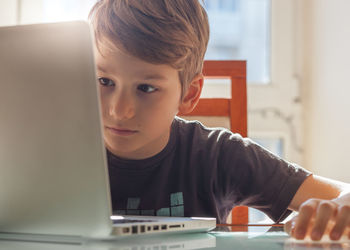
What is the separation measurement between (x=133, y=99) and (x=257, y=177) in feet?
0.83

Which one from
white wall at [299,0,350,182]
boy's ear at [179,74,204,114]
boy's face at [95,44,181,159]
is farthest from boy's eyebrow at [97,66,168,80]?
white wall at [299,0,350,182]

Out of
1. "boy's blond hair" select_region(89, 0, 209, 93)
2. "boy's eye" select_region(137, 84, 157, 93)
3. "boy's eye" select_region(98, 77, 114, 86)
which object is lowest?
"boy's eye" select_region(137, 84, 157, 93)

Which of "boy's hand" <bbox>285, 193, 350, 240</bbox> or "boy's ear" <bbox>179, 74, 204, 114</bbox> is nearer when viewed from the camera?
"boy's hand" <bbox>285, 193, 350, 240</bbox>

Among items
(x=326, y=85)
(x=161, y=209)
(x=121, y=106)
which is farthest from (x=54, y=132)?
(x=326, y=85)

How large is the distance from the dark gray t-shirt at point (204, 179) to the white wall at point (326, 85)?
1.75 feet

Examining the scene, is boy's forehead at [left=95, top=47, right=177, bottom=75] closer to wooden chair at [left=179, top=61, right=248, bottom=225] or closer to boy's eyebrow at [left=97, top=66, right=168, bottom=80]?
boy's eyebrow at [left=97, top=66, right=168, bottom=80]

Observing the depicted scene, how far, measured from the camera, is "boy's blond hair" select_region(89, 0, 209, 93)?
2.18ft

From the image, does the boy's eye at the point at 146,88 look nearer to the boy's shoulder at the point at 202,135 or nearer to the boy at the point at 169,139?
the boy at the point at 169,139

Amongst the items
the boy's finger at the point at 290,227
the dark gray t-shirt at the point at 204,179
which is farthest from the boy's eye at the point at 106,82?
the boy's finger at the point at 290,227

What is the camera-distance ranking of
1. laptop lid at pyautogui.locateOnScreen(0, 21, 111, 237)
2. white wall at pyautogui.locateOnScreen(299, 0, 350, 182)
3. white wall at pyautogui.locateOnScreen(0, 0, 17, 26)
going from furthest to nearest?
1. white wall at pyautogui.locateOnScreen(0, 0, 17, 26)
2. white wall at pyautogui.locateOnScreen(299, 0, 350, 182)
3. laptop lid at pyautogui.locateOnScreen(0, 21, 111, 237)

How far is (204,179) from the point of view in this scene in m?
0.79

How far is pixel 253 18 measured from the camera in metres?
1.57

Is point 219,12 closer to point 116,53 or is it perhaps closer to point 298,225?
point 116,53

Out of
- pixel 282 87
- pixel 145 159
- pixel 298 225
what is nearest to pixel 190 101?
pixel 145 159
